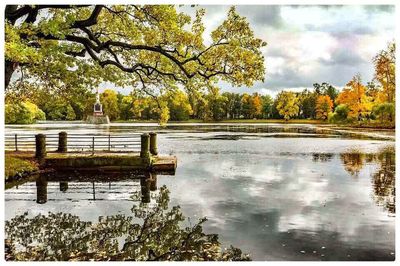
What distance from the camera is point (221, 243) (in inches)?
422

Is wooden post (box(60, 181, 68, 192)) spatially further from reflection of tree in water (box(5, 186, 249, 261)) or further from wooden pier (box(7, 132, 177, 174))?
reflection of tree in water (box(5, 186, 249, 261))

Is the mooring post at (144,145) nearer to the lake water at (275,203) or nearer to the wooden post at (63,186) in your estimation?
the lake water at (275,203)

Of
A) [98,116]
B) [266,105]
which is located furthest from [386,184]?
[266,105]

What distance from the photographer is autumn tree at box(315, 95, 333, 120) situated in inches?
4011

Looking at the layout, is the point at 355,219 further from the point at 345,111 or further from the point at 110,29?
the point at 345,111

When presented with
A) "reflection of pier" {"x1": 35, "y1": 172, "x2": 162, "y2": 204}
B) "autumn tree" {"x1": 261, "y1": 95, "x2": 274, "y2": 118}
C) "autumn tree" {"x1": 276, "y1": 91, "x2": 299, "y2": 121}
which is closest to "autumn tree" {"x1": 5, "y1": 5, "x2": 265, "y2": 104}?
"reflection of pier" {"x1": 35, "y1": 172, "x2": 162, "y2": 204}

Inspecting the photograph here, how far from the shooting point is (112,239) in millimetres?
11141

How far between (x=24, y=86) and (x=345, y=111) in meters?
68.5

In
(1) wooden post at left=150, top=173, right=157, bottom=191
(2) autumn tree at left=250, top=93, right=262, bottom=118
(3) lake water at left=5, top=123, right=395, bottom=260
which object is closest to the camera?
(3) lake water at left=5, top=123, right=395, bottom=260

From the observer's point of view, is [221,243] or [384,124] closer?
[221,243]

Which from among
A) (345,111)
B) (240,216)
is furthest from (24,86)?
(345,111)

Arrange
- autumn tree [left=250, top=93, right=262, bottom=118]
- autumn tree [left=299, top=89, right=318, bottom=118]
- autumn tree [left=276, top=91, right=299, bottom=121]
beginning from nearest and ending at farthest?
autumn tree [left=276, top=91, right=299, bottom=121], autumn tree [left=299, top=89, right=318, bottom=118], autumn tree [left=250, top=93, right=262, bottom=118]

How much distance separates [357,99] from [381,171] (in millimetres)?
Result: 55708

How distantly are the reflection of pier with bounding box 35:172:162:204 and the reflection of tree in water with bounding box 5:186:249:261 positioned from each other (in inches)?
115
